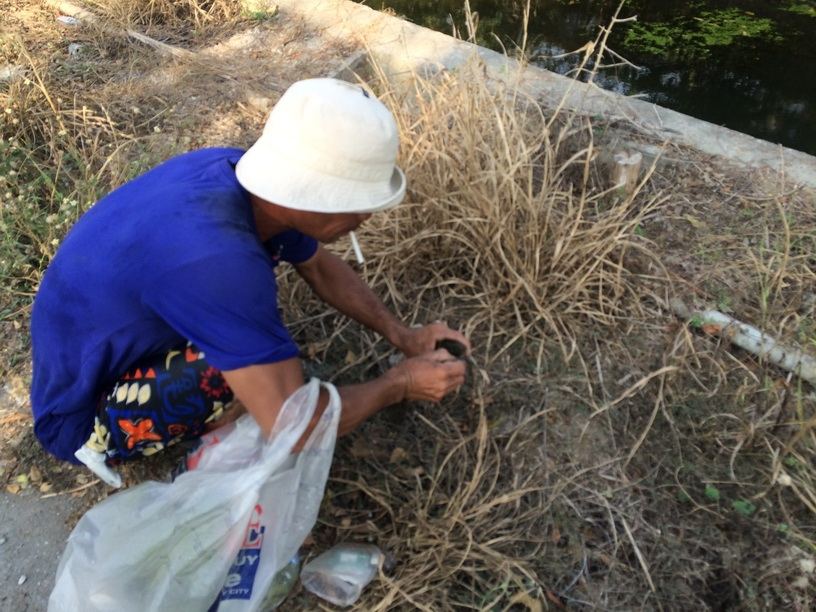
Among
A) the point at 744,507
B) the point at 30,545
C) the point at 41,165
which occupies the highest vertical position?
the point at 41,165

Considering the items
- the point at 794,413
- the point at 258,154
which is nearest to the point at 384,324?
the point at 258,154

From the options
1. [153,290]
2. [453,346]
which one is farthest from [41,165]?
[453,346]

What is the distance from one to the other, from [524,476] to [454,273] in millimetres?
790

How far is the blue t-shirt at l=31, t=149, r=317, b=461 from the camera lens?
136cm

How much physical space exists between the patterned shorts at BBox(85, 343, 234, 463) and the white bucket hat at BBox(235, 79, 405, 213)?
488 millimetres

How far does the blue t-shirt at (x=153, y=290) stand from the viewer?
136 centimetres

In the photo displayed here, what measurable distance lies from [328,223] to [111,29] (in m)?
3.47

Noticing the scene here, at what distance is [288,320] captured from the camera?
2361 millimetres

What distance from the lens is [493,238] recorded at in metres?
2.23

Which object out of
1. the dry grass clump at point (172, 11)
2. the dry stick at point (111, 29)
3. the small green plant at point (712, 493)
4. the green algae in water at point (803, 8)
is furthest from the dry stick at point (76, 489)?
the green algae in water at point (803, 8)

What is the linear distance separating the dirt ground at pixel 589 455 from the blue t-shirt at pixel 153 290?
0.44m

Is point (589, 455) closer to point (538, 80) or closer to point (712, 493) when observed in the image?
point (712, 493)

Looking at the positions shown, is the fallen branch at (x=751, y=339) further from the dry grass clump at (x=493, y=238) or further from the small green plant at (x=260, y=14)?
the small green plant at (x=260, y=14)

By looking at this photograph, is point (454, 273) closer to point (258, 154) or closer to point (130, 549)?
point (258, 154)
